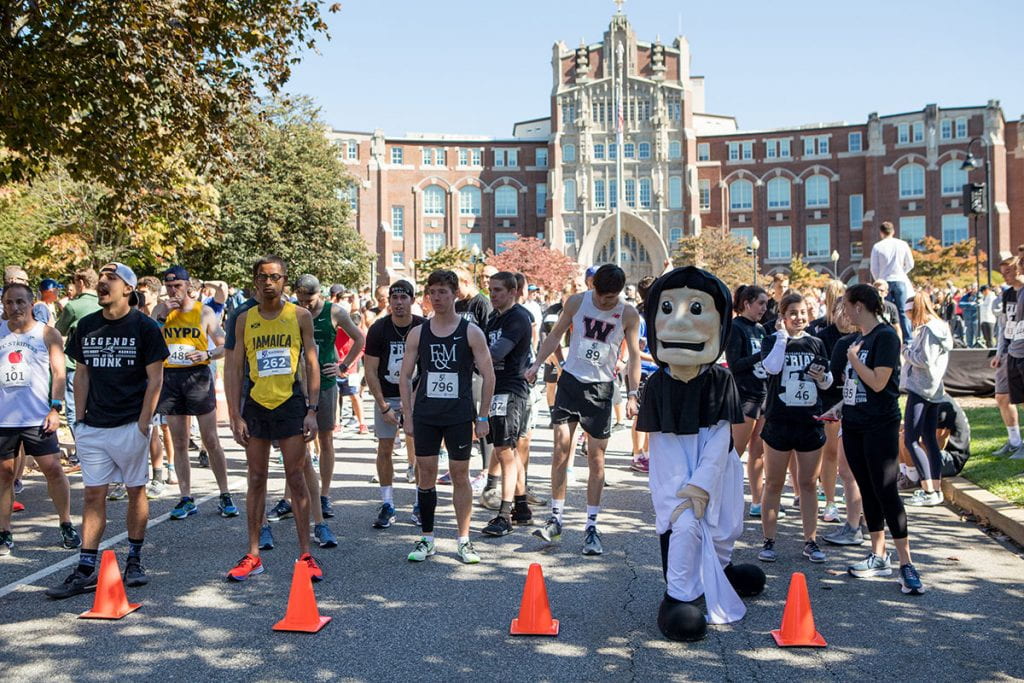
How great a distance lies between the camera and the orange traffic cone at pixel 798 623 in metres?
5.34

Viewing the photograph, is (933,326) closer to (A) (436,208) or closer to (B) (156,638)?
(B) (156,638)

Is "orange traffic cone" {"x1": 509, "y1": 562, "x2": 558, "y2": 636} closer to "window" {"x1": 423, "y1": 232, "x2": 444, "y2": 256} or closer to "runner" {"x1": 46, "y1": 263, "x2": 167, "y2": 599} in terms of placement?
"runner" {"x1": 46, "y1": 263, "x2": 167, "y2": 599}

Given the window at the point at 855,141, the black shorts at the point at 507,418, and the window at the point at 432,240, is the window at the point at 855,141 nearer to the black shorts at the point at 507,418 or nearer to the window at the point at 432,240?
the window at the point at 432,240

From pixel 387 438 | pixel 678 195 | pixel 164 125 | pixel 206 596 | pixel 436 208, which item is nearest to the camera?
pixel 206 596

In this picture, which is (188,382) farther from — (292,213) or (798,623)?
(292,213)

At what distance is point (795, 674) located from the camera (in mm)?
4938

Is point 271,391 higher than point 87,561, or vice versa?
point 271,391

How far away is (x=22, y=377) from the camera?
761cm

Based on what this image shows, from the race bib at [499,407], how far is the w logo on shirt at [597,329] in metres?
1.04

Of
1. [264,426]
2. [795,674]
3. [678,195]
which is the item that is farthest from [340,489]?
[678,195]

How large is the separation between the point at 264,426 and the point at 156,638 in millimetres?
1821

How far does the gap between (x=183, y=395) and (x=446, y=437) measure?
10.6 ft

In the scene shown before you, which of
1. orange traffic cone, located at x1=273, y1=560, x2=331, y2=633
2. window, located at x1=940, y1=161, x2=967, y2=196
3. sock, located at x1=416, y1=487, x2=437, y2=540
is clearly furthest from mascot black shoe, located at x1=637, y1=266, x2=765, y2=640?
window, located at x1=940, y1=161, x2=967, y2=196

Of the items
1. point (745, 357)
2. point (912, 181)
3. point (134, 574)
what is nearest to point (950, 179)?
point (912, 181)
